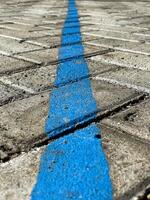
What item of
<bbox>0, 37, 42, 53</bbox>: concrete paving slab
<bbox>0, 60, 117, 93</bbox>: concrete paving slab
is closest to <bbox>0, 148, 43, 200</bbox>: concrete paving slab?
<bbox>0, 60, 117, 93</bbox>: concrete paving slab

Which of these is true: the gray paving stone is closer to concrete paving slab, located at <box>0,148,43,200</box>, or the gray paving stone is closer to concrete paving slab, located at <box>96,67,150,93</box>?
concrete paving slab, located at <box>0,148,43,200</box>

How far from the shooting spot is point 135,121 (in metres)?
2.56

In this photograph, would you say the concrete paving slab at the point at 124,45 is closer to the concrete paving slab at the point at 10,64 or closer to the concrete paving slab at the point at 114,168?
the concrete paving slab at the point at 10,64

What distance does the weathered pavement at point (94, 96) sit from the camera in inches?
78.0

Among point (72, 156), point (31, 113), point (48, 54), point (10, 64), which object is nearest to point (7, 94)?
point (31, 113)

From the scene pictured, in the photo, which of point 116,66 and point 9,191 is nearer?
point 9,191

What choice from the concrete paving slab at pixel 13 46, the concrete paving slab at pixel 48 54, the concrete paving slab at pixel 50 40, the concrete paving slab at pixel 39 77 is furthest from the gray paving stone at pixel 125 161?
the concrete paving slab at pixel 50 40

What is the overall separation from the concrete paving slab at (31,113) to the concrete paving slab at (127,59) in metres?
0.71

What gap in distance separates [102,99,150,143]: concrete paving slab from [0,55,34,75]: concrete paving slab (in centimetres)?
142

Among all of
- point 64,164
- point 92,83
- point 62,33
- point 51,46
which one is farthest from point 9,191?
point 62,33

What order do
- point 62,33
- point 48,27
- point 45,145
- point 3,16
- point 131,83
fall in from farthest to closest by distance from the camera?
point 3,16 → point 48,27 → point 62,33 → point 131,83 → point 45,145

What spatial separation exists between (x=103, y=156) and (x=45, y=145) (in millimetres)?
354

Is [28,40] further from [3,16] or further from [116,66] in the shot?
[3,16]

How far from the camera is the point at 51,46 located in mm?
4906
